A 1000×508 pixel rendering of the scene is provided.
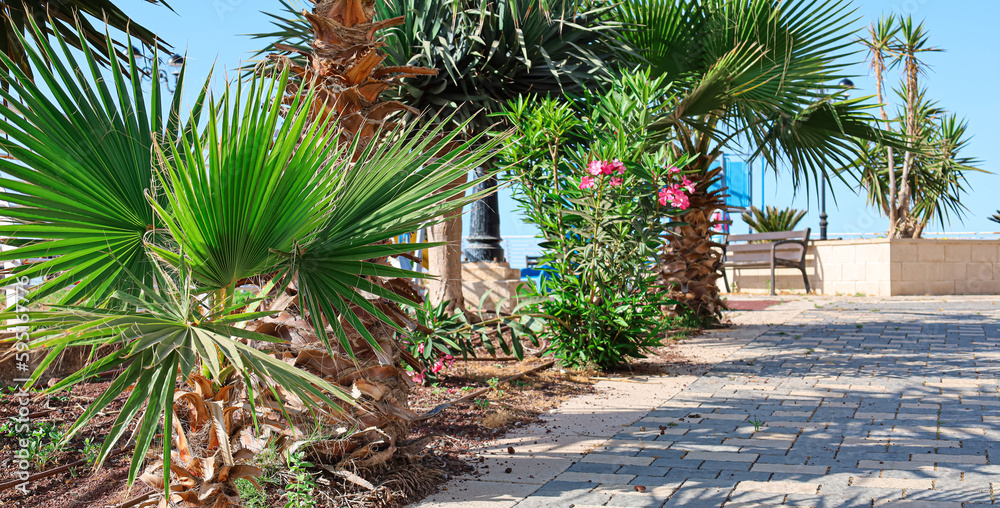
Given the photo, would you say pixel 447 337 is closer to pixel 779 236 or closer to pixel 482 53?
pixel 482 53

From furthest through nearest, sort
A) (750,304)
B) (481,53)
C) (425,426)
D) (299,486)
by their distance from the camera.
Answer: (750,304) → (481,53) → (425,426) → (299,486)

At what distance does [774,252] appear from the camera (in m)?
13.6

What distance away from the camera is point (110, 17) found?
4.99 meters

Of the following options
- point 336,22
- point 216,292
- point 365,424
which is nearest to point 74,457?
point 365,424

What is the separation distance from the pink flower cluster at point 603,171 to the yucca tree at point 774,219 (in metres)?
13.7

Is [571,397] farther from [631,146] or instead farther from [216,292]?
[216,292]

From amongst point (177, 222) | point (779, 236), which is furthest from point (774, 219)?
point (177, 222)

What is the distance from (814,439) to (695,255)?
4.67 m

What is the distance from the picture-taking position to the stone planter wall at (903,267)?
13.6m

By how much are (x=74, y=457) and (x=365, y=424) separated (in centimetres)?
165

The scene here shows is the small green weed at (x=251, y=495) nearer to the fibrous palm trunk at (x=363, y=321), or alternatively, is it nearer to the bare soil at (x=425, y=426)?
the bare soil at (x=425, y=426)

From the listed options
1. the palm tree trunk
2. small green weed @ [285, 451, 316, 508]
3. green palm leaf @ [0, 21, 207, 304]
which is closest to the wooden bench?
the palm tree trunk

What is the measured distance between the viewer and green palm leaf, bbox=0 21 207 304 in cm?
203

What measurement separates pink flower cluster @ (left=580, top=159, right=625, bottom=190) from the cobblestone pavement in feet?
5.37
